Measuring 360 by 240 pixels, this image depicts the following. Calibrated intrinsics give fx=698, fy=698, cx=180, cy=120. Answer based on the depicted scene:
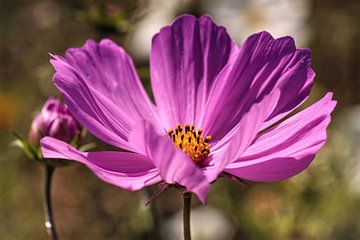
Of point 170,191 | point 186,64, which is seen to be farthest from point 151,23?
point 186,64

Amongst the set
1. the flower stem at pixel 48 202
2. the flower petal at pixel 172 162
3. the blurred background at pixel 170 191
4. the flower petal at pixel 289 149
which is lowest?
the blurred background at pixel 170 191

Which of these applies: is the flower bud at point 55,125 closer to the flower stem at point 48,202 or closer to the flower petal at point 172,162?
the flower stem at point 48,202

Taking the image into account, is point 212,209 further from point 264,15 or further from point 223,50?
point 223,50

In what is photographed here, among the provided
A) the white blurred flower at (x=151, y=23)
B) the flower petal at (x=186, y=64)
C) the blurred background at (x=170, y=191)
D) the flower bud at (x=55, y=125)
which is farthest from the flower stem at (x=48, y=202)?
the white blurred flower at (x=151, y=23)

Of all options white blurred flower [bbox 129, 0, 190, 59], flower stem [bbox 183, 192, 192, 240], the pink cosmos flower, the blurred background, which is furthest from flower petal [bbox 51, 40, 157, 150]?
white blurred flower [bbox 129, 0, 190, 59]

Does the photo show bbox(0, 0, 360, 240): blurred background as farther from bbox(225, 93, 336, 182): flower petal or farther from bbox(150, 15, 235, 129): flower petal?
bbox(225, 93, 336, 182): flower petal

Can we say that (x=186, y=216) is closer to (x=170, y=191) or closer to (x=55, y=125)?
(x=55, y=125)

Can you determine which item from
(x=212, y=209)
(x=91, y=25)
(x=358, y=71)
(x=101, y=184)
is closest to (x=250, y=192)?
(x=212, y=209)
